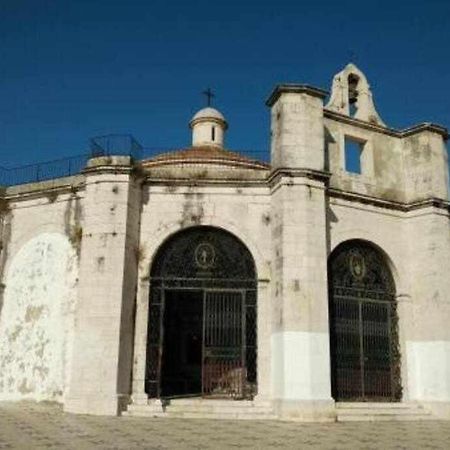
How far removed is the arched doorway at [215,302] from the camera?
14539 mm

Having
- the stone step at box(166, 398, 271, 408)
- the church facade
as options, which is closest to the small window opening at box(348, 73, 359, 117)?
the church facade

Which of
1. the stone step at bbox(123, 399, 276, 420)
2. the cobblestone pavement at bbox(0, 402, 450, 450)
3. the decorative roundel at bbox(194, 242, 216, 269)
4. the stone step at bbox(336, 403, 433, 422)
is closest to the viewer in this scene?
the cobblestone pavement at bbox(0, 402, 450, 450)

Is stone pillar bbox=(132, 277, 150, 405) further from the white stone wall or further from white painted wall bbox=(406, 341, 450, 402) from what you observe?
white painted wall bbox=(406, 341, 450, 402)

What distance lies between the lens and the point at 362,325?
15.7m

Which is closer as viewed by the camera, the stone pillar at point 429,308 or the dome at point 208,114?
the stone pillar at point 429,308

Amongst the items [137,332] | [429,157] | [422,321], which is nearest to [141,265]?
[137,332]

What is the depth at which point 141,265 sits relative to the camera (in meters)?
15.0

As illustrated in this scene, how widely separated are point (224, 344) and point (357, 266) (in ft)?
14.3

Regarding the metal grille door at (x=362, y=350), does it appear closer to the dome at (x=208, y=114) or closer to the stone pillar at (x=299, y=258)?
the stone pillar at (x=299, y=258)

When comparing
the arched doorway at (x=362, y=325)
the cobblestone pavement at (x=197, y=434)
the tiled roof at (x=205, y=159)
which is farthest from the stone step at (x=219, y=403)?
the tiled roof at (x=205, y=159)

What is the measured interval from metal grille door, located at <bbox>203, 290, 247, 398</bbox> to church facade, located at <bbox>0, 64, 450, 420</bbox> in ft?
0.12

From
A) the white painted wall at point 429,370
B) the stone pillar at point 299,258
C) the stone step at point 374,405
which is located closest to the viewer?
the stone pillar at point 299,258

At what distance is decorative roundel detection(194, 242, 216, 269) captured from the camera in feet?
50.0

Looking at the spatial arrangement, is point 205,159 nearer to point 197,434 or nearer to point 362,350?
point 362,350
